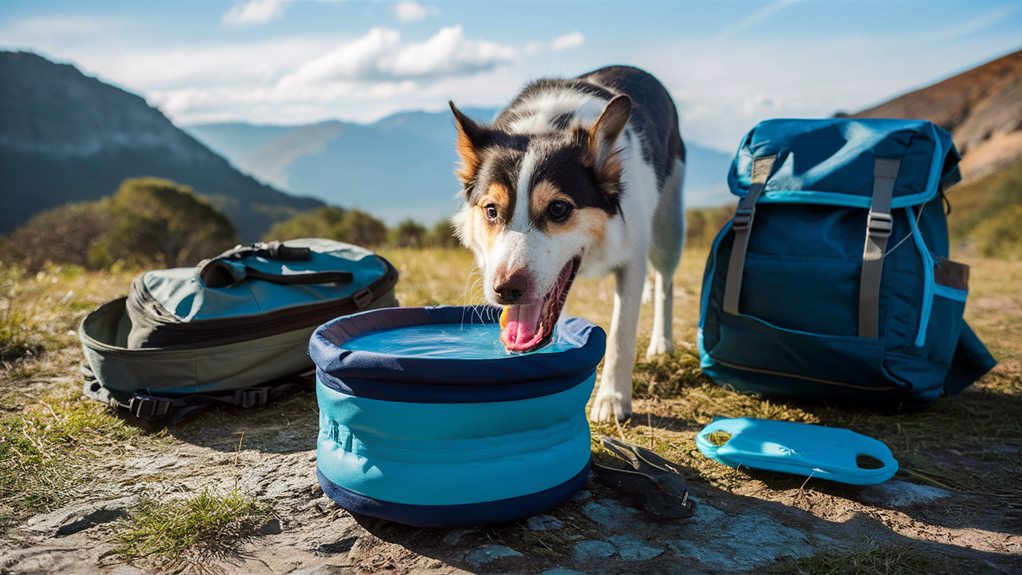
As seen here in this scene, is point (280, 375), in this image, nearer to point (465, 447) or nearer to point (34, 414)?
point (34, 414)

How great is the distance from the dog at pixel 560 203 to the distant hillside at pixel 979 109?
1921 centimetres

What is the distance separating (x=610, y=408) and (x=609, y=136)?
3.94 ft

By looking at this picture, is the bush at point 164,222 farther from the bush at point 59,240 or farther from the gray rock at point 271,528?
the gray rock at point 271,528

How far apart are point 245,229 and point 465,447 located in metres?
31.5

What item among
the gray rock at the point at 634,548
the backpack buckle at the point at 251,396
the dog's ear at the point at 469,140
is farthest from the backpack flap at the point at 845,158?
the backpack buckle at the point at 251,396

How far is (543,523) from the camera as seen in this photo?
2047mm

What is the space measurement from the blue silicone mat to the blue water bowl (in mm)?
791

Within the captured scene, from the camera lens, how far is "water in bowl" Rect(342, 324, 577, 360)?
2598 mm

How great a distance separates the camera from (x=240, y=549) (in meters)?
1.94

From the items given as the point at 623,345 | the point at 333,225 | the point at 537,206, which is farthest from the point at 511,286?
the point at 333,225

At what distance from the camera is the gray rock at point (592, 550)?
187cm

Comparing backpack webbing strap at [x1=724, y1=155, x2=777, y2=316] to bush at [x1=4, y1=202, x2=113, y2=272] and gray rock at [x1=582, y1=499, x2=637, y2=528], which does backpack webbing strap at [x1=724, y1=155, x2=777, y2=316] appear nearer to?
gray rock at [x1=582, y1=499, x2=637, y2=528]

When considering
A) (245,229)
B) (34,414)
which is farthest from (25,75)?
(34,414)

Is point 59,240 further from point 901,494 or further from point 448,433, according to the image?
point 901,494
